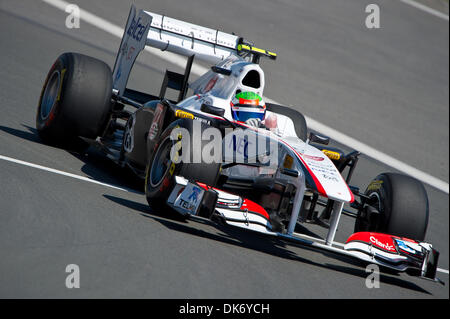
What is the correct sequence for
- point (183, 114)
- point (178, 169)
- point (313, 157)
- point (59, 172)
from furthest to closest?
point (59, 172), point (183, 114), point (313, 157), point (178, 169)

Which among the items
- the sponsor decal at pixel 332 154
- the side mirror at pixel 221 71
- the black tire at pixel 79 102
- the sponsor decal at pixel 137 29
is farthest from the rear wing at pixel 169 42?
the sponsor decal at pixel 332 154

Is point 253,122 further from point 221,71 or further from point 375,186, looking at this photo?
point 375,186

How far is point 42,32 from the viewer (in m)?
15.5

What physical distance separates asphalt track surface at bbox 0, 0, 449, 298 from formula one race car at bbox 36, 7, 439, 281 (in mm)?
290

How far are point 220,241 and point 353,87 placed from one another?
12970 millimetres

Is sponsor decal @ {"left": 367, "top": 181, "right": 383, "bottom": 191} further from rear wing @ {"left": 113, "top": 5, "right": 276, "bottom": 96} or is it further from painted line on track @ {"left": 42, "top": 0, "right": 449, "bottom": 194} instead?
painted line on track @ {"left": 42, "top": 0, "right": 449, "bottom": 194}

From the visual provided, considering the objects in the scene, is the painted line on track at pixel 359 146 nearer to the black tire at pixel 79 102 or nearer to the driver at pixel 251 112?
the driver at pixel 251 112

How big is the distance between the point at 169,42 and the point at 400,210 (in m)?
3.71

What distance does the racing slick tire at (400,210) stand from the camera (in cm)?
679

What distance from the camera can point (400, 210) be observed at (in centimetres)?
681

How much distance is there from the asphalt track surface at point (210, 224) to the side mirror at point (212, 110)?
1.09 metres

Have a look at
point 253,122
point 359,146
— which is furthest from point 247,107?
point 359,146
